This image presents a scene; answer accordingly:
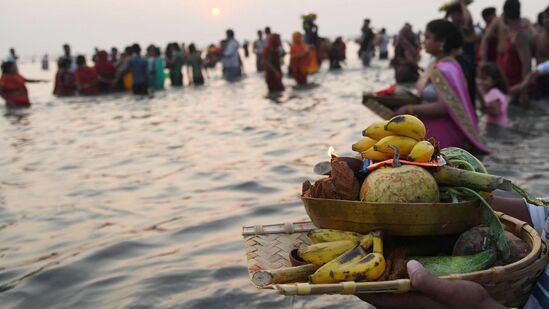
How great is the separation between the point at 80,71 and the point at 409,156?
60.7ft

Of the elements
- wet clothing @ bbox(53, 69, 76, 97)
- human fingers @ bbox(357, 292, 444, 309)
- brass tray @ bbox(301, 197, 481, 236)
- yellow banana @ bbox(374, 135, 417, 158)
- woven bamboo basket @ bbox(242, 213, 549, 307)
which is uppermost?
yellow banana @ bbox(374, 135, 417, 158)

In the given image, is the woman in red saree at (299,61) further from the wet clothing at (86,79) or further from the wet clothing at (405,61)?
the wet clothing at (86,79)

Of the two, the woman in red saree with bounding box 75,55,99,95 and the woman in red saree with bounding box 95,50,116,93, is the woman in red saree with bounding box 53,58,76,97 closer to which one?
the woman in red saree with bounding box 75,55,99,95

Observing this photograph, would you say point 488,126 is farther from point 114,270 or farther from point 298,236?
point 298,236

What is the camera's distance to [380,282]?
5.44 feet

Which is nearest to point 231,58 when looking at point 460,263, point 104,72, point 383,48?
point 104,72

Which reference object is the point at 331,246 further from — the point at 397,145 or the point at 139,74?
the point at 139,74

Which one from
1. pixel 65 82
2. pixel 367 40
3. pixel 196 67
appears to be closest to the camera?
pixel 65 82

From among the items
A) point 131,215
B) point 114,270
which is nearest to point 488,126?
point 131,215

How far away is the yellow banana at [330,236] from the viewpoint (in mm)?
1921

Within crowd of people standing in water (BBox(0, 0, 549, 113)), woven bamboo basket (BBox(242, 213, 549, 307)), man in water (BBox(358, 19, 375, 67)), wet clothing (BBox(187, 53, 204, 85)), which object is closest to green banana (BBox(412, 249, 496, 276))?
woven bamboo basket (BBox(242, 213, 549, 307))

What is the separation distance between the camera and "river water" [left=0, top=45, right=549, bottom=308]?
378cm

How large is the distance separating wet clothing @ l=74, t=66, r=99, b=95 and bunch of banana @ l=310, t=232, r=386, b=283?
1859cm

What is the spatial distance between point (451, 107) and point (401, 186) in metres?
3.76
